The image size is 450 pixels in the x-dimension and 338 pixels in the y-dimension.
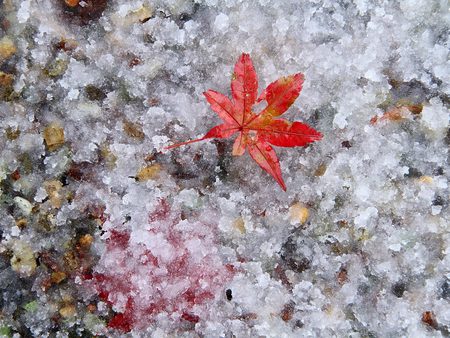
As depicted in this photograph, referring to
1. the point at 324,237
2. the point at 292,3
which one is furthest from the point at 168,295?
the point at 292,3

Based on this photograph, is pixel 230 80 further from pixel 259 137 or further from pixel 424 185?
pixel 424 185

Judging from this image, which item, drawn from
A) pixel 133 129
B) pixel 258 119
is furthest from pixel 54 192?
pixel 258 119

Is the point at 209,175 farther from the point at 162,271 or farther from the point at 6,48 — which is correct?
the point at 6,48

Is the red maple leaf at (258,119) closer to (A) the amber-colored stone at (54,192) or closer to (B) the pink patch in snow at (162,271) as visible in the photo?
(B) the pink patch in snow at (162,271)

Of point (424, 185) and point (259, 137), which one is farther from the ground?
point (424, 185)

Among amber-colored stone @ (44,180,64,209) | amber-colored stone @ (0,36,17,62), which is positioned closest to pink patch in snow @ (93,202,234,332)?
amber-colored stone @ (44,180,64,209)

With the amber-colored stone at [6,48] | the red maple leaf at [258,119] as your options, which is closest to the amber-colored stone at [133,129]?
the red maple leaf at [258,119]

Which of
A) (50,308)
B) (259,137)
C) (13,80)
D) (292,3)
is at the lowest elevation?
(50,308)
